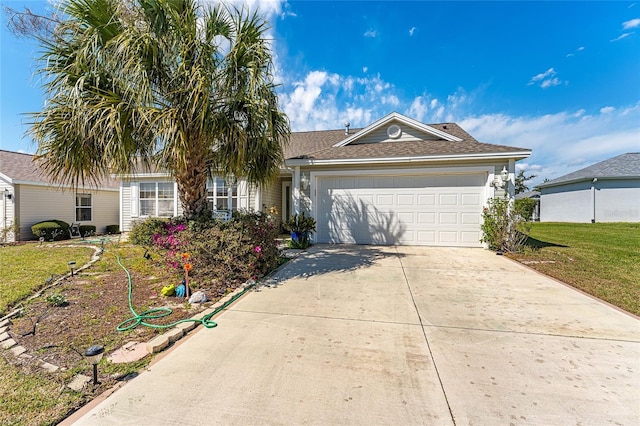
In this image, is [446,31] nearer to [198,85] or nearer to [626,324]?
[198,85]

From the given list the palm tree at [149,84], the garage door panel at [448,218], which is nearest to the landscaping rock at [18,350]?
the palm tree at [149,84]

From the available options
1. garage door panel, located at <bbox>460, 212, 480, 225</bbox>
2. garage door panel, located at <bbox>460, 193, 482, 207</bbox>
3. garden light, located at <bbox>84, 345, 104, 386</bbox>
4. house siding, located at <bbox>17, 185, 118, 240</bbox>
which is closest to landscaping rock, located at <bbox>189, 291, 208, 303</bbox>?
garden light, located at <bbox>84, 345, 104, 386</bbox>

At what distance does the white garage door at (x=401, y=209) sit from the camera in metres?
8.55

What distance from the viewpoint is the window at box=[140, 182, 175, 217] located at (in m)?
11.9

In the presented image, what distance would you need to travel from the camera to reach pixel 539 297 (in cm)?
425

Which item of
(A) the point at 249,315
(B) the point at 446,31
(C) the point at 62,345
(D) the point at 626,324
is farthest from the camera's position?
(B) the point at 446,31

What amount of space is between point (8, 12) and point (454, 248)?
1312 cm

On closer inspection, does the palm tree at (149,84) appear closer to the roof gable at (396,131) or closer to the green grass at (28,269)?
the green grass at (28,269)

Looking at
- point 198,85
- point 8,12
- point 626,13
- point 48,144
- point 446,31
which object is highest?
point 446,31

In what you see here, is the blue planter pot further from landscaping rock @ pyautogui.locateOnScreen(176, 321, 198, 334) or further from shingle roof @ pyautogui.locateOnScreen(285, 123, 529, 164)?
landscaping rock @ pyautogui.locateOnScreen(176, 321, 198, 334)

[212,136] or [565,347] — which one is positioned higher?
[212,136]

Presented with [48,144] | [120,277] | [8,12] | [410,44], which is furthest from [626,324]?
[8,12]

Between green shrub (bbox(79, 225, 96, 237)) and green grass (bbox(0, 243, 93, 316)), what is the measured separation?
5938 millimetres

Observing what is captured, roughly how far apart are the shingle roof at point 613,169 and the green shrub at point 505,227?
16847 mm
